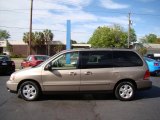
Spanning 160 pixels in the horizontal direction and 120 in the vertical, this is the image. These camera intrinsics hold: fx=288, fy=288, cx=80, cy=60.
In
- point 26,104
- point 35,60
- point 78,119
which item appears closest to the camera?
point 78,119

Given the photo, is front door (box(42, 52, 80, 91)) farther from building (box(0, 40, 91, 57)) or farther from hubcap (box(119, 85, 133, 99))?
building (box(0, 40, 91, 57))

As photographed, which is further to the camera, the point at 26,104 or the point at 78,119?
the point at 26,104

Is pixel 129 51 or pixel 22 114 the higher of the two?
pixel 129 51

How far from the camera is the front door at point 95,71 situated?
942 centimetres

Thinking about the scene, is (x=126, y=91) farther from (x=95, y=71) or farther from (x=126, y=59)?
(x=95, y=71)

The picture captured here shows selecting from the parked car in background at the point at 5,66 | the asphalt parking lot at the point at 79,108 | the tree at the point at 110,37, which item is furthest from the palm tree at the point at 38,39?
the asphalt parking lot at the point at 79,108

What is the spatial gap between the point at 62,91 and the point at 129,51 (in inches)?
106

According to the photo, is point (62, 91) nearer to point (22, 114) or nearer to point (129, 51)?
point (22, 114)

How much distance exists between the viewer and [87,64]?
31.1ft

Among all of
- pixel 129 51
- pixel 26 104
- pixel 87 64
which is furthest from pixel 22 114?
pixel 129 51

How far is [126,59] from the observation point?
980 cm

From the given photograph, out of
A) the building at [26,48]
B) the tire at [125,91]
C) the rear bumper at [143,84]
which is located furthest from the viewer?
the building at [26,48]

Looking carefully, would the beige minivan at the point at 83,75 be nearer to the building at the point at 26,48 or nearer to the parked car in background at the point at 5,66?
the parked car in background at the point at 5,66

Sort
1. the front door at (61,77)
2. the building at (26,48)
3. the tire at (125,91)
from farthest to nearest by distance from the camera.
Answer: the building at (26,48), the tire at (125,91), the front door at (61,77)
